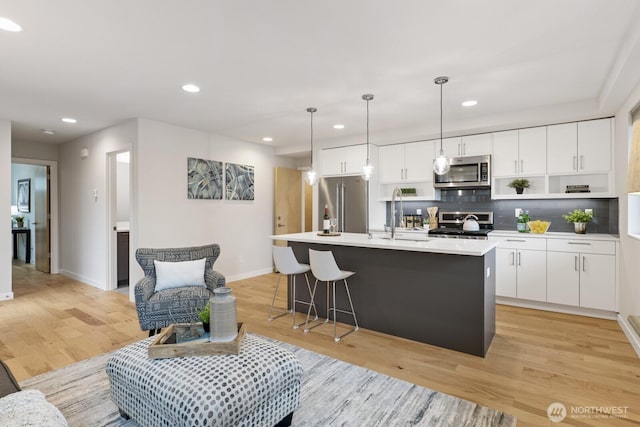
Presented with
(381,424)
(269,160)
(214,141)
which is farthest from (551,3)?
(269,160)

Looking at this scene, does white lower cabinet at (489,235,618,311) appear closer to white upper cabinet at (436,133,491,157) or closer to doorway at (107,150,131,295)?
white upper cabinet at (436,133,491,157)

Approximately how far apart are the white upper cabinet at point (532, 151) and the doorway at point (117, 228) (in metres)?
5.29

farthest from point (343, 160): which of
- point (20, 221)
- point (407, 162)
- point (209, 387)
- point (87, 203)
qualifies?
point (20, 221)

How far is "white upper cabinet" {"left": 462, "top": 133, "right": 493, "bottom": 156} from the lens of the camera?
15.5 ft

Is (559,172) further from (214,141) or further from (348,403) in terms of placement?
(214,141)

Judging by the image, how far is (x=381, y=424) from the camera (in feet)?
6.66

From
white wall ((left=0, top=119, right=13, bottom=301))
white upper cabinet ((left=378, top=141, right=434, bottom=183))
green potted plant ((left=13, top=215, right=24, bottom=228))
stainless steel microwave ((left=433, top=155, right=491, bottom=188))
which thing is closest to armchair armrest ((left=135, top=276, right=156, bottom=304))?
white wall ((left=0, top=119, right=13, bottom=301))

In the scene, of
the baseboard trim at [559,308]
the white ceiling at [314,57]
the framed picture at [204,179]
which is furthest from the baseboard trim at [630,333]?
the framed picture at [204,179]

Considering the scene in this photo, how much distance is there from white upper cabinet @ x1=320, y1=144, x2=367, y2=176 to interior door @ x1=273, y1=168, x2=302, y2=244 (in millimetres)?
1024

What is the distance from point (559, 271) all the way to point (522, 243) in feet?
1.60

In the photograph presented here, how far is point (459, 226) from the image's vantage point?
527cm

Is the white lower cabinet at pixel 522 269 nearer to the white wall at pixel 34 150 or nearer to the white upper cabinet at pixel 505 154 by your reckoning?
the white upper cabinet at pixel 505 154

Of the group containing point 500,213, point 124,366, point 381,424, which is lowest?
point 381,424

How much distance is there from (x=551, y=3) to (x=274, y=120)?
3.33 meters
